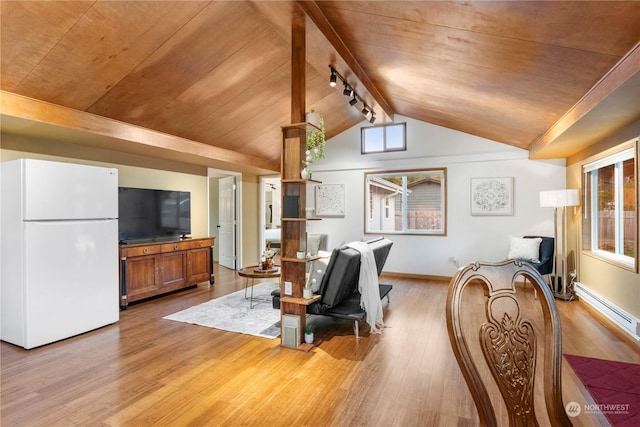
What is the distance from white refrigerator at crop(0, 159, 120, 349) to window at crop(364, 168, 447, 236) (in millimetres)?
4797

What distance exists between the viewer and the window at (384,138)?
21.6 ft

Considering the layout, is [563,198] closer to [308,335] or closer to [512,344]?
[308,335]

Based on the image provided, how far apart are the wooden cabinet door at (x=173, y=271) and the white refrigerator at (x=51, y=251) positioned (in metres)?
1.17

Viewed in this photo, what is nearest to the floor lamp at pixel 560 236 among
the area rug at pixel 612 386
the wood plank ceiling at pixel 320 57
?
the wood plank ceiling at pixel 320 57

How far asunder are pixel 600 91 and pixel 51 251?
5.16 m

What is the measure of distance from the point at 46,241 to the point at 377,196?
5.55 meters

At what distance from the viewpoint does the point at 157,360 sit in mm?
2865

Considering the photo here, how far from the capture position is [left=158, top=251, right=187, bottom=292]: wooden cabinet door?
4844mm

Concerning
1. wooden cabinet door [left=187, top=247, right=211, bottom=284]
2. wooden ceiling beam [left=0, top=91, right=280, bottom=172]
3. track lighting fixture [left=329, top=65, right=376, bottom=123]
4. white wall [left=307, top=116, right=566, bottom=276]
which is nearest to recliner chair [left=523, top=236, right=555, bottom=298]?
white wall [left=307, top=116, right=566, bottom=276]

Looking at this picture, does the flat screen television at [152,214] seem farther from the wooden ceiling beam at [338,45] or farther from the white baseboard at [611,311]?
the white baseboard at [611,311]

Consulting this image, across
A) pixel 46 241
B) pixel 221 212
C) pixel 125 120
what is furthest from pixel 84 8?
pixel 221 212

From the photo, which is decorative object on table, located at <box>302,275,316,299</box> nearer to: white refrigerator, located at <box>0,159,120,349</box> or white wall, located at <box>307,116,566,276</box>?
white refrigerator, located at <box>0,159,120,349</box>

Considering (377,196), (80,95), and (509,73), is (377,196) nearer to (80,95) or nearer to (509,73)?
(509,73)

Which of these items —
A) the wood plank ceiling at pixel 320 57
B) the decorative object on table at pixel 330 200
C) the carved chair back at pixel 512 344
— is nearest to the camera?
the carved chair back at pixel 512 344
